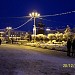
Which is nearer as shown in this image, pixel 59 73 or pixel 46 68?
pixel 59 73

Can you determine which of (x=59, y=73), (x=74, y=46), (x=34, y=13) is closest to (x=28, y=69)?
(x=59, y=73)

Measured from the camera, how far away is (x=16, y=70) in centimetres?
1714

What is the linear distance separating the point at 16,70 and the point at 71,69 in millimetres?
3553

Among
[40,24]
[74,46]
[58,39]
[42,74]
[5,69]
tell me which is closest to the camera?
[42,74]

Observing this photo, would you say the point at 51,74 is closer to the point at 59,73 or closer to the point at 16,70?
the point at 59,73

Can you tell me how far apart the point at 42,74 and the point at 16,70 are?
1.80m

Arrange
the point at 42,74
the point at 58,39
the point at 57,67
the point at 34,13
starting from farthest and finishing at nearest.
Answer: the point at 34,13 < the point at 58,39 < the point at 57,67 < the point at 42,74

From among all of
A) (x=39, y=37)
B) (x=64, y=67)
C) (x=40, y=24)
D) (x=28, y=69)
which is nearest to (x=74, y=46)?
(x=64, y=67)

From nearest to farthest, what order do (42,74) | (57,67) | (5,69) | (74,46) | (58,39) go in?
1. (42,74)
2. (5,69)
3. (57,67)
4. (74,46)
5. (58,39)

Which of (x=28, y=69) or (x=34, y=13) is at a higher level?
(x=34, y=13)

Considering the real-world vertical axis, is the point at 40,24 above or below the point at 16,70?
above

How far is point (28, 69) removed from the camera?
17547 millimetres

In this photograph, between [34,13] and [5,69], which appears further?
[34,13]

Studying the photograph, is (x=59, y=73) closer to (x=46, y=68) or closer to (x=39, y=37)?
(x=46, y=68)
